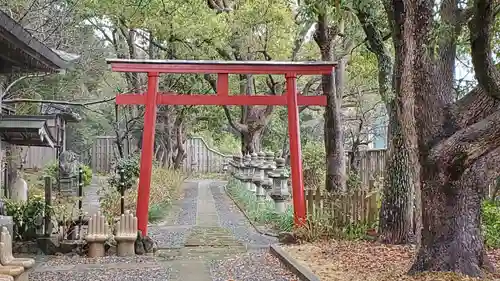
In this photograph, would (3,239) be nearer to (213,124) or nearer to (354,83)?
(354,83)

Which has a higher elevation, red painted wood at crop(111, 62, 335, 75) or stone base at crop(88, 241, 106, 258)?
red painted wood at crop(111, 62, 335, 75)

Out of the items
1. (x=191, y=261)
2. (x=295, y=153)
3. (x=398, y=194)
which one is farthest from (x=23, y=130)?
(x=398, y=194)

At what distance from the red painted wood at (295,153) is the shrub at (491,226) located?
3.06m

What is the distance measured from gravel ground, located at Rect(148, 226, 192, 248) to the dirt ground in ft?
8.11

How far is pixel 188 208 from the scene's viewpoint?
54.2 feet

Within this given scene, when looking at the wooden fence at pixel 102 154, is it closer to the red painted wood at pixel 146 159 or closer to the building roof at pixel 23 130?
the building roof at pixel 23 130

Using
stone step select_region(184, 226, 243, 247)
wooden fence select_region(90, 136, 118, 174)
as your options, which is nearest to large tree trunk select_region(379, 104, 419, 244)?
stone step select_region(184, 226, 243, 247)

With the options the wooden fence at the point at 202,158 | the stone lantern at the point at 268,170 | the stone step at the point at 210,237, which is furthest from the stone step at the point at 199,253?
the wooden fence at the point at 202,158

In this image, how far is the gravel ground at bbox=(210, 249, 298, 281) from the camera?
7641 millimetres

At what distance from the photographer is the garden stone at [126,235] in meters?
9.52

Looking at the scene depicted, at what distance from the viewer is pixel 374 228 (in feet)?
32.3

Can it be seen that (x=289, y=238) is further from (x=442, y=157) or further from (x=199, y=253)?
(x=442, y=157)

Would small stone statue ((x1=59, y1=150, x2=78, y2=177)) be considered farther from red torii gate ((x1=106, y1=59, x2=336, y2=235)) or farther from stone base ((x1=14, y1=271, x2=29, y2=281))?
stone base ((x1=14, y1=271, x2=29, y2=281))

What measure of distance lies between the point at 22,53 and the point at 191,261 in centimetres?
402
